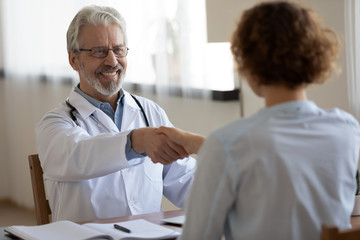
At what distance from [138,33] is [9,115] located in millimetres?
2073

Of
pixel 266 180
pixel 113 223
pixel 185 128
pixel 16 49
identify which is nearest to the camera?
pixel 266 180

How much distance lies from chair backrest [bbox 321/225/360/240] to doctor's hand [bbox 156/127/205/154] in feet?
2.81

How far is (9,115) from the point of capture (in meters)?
5.77

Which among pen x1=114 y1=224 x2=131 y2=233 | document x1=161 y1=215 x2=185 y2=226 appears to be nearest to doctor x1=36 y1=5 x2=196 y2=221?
document x1=161 y1=215 x2=185 y2=226

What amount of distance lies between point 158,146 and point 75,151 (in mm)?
317

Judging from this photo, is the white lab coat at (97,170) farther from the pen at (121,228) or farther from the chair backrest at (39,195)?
the pen at (121,228)

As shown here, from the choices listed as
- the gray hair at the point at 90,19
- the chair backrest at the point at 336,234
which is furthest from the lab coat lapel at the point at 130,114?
the chair backrest at the point at 336,234

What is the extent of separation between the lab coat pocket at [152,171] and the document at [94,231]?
0.53 metres

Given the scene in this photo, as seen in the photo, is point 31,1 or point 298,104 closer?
point 298,104

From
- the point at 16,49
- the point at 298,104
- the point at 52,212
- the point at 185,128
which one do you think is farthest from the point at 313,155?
the point at 16,49

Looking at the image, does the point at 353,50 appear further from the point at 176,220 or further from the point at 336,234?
the point at 336,234

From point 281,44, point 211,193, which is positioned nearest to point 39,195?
point 211,193

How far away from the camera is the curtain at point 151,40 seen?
3.88m

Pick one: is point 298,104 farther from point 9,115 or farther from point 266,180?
point 9,115
